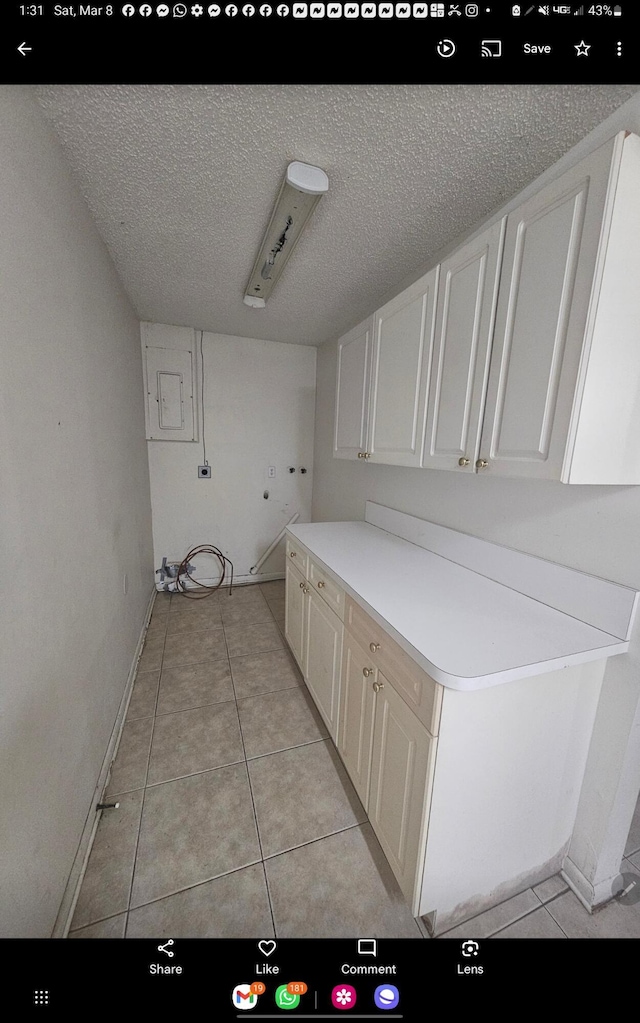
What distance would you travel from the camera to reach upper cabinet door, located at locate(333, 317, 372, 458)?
1725mm

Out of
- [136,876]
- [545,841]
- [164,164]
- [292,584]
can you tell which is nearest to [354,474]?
[292,584]

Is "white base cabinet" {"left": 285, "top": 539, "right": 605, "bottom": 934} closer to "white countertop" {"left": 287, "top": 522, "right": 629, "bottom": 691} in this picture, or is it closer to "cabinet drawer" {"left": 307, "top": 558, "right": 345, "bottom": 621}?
"white countertop" {"left": 287, "top": 522, "right": 629, "bottom": 691}

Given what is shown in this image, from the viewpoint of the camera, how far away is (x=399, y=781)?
0.95 meters

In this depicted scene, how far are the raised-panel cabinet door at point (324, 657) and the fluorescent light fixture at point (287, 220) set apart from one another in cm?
161

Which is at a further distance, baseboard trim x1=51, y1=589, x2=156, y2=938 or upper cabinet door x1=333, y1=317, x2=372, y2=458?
upper cabinet door x1=333, y1=317, x2=372, y2=458

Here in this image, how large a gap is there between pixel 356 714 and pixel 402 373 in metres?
1.38

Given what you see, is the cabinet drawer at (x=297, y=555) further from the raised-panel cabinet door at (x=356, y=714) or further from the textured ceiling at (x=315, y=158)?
the textured ceiling at (x=315, y=158)

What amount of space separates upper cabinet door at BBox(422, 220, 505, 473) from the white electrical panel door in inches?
89.9

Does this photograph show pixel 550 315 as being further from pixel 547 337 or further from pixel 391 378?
pixel 391 378

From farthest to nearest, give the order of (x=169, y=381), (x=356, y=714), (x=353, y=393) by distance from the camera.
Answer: (x=169, y=381)
(x=353, y=393)
(x=356, y=714)
